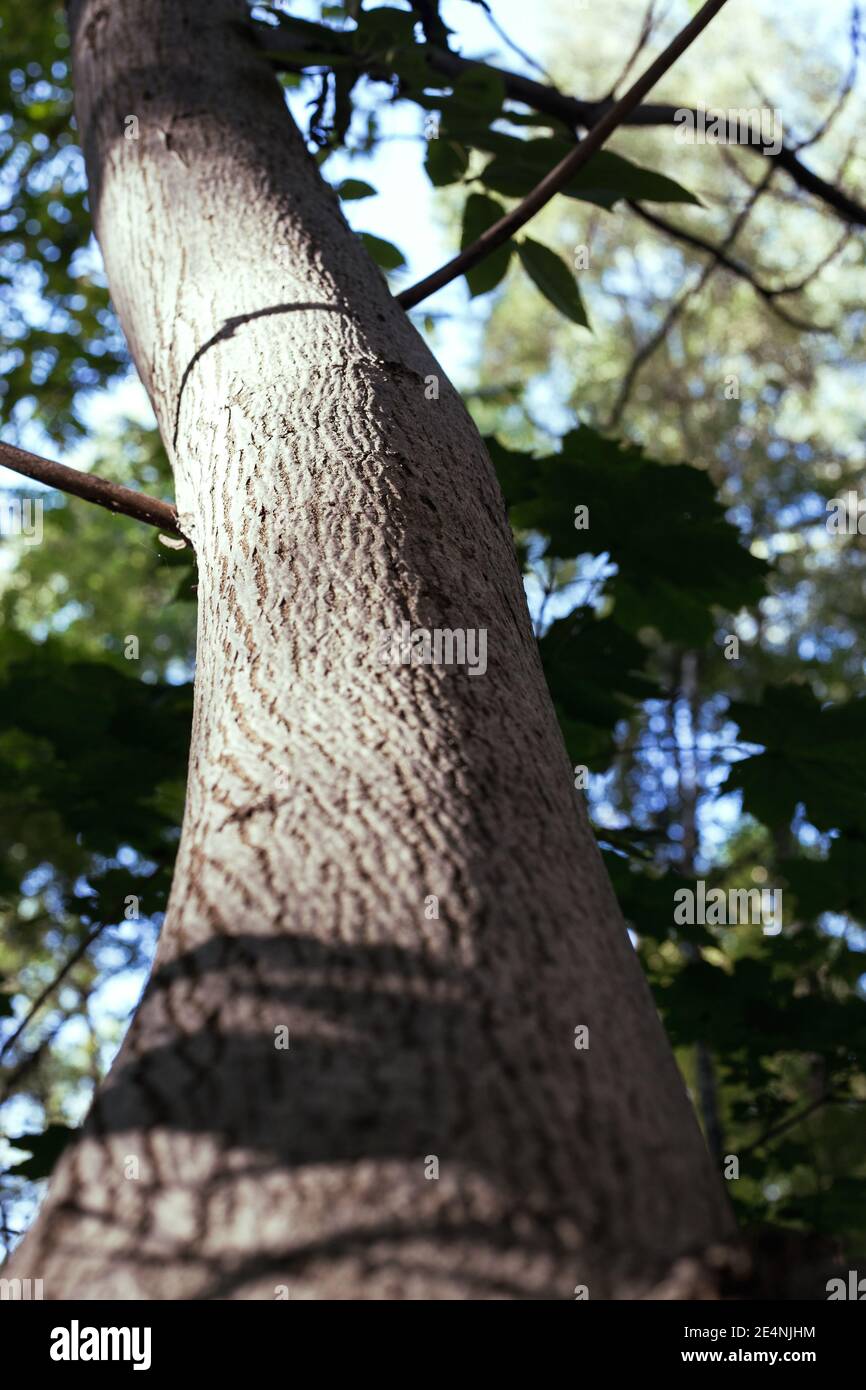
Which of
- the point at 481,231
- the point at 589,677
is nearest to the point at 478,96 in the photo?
the point at 481,231

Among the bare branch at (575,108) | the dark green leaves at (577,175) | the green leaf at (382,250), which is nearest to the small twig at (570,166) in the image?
the dark green leaves at (577,175)

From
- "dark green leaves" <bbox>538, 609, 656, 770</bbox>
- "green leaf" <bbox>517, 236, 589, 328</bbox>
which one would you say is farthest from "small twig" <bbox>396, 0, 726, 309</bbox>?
"dark green leaves" <bbox>538, 609, 656, 770</bbox>

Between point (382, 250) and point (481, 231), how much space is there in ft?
0.98

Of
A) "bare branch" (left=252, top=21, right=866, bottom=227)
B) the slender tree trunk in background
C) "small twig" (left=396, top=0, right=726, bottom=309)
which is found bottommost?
the slender tree trunk in background

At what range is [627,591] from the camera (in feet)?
9.34

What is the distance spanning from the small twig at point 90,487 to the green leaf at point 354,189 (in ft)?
4.58

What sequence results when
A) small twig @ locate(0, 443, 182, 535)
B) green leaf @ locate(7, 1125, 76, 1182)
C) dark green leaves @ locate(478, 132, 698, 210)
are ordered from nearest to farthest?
small twig @ locate(0, 443, 182, 535) → dark green leaves @ locate(478, 132, 698, 210) → green leaf @ locate(7, 1125, 76, 1182)

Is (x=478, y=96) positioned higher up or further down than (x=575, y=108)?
further down

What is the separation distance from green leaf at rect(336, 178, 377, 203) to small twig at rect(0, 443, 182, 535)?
140 cm

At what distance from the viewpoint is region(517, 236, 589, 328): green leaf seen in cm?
249

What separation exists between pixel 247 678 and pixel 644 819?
907 cm

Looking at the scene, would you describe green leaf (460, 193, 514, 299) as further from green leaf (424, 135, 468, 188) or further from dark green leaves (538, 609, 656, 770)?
dark green leaves (538, 609, 656, 770)

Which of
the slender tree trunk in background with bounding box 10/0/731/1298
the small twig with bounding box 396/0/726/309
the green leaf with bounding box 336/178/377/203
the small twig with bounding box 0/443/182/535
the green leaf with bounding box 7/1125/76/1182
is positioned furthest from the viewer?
the green leaf with bounding box 336/178/377/203

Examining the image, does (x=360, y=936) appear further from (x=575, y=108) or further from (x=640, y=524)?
(x=575, y=108)
